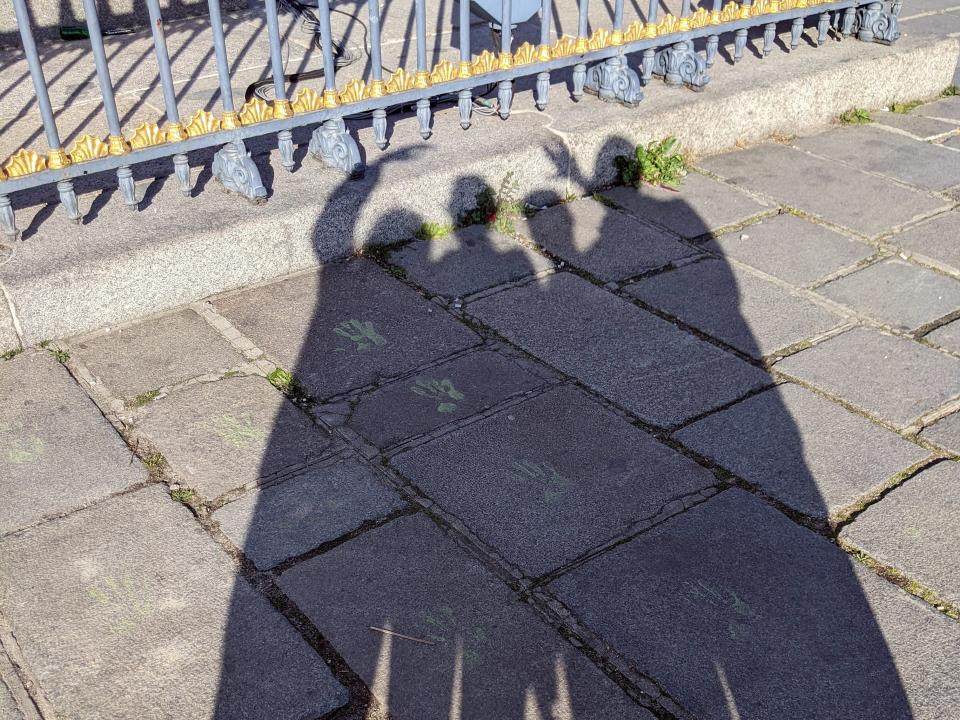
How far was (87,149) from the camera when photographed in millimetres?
3465

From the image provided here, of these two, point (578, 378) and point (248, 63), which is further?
point (248, 63)

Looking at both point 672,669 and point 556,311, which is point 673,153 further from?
point 672,669

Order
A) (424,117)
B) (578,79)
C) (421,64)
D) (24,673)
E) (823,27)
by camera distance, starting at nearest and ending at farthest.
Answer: (24,673)
(421,64)
(424,117)
(578,79)
(823,27)

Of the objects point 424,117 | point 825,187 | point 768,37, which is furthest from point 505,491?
point 768,37

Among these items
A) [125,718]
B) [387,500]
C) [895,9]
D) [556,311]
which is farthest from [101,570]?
[895,9]

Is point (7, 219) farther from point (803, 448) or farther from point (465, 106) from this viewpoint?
point (803, 448)

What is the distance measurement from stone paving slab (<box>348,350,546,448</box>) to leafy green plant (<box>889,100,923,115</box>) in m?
3.71

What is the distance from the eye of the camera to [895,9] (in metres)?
5.90

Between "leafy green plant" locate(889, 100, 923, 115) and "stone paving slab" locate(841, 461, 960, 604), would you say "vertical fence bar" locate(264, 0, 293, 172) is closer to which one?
"stone paving slab" locate(841, 461, 960, 604)


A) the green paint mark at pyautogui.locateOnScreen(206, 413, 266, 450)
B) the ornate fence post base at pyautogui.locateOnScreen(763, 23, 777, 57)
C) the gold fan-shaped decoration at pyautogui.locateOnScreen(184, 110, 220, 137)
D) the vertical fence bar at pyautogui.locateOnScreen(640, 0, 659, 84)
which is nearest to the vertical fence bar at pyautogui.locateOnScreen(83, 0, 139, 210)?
the gold fan-shaped decoration at pyautogui.locateOnScreen(184, 110, 220, 137)

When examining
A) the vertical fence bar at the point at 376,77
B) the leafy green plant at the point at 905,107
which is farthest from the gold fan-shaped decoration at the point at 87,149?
the leafy green plant at the point at 905,107

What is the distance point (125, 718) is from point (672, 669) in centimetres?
126

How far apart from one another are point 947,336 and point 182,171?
293 cm

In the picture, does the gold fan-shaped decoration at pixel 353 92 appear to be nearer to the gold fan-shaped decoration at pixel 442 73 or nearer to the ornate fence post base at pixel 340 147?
the ornate fence post base at pixel 340 147
